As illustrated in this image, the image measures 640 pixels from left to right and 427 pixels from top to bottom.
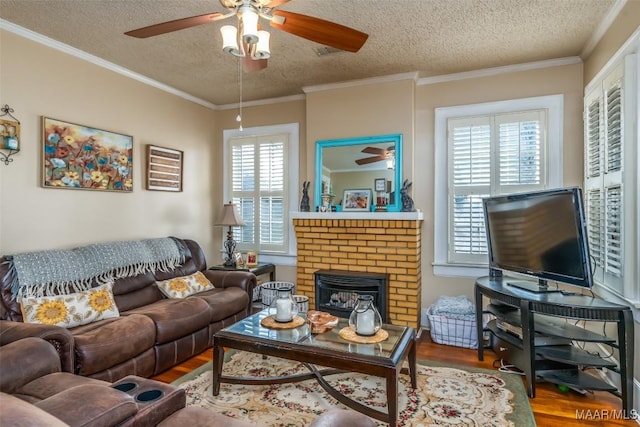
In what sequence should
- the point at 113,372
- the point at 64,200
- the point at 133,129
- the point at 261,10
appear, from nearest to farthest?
the point at 261,10, the point at 113,372, the point at 64,200, the point at 133,129

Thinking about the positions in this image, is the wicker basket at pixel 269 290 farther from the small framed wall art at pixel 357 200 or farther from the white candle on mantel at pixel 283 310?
the white candle on mantel at pixel 283 310

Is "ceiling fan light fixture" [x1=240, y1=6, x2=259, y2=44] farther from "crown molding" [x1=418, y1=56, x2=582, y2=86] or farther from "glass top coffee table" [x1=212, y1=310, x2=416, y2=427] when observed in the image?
"crown molding" [x1=418, y1=56, x2=582, y2=86]

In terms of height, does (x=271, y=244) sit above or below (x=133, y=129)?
below

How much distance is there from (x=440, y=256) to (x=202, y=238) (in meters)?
3.03

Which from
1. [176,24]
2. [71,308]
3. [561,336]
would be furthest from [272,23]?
[561,336]

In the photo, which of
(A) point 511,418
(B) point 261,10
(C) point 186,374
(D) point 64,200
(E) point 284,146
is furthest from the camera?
(E) point 284,146

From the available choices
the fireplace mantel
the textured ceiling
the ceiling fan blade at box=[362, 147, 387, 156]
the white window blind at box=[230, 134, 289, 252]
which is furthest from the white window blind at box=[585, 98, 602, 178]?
the white window blind at box=[230, 134, 289, 252]

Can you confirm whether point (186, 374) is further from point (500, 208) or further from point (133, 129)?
point (500, 208)

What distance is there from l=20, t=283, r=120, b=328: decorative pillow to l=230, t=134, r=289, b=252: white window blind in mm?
2068

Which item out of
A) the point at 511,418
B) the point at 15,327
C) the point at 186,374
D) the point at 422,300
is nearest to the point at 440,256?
the point at 422,300

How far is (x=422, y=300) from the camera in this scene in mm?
3881

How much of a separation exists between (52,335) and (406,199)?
306 cm

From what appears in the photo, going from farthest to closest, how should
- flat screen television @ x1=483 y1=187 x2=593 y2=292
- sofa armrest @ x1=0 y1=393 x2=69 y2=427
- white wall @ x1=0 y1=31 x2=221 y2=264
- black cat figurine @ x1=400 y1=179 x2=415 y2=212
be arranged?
black cat figurine @ x1=400 y1=179 x2=415 y2=212, white wall @ x1=0 y1=31 x2=221 y2=264, flat screen television @ x1=483 y1=187 x2=593 y2=292, sofa armrest @ x1=0 y1=393 x2=69 y2=427

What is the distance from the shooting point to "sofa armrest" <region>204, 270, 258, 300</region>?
3.74 metres
